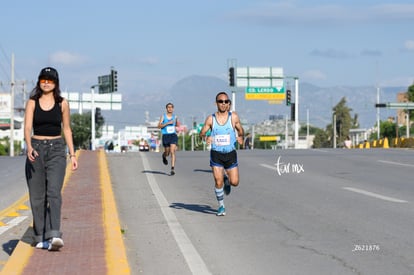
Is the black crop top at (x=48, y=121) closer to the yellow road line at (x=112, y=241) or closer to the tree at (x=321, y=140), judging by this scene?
the yellow road line at (x=112, y=241)

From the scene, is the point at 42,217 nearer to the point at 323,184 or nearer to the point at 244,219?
the point at 244,219

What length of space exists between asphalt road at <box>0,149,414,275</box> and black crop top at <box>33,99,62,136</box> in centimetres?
160

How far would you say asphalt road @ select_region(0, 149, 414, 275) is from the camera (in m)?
8.30

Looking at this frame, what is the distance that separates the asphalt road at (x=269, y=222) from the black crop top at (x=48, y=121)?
5.26 ft

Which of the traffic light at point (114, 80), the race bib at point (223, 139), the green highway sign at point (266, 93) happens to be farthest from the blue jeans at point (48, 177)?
the green highway sign at point (266, 93)

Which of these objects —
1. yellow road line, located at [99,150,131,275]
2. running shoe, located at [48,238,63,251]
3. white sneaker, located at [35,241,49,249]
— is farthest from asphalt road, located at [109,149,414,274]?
white sneaker, located at [35,241,49,249]

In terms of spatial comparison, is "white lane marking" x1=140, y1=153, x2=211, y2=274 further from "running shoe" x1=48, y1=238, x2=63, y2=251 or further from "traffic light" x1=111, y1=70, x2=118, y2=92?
"traffic light" x1=111, y1=70, x2=118, y2=92

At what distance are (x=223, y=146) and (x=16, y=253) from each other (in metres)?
4.40

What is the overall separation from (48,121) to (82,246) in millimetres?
1379

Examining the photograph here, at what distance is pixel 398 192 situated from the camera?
1536 cm

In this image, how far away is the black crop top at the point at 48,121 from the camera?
28.2 ft

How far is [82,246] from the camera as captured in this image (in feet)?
28.5

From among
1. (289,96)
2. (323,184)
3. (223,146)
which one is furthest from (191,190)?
(289,96)

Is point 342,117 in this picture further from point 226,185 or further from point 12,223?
point 12,223
